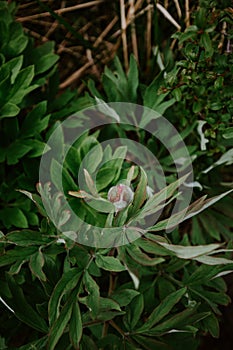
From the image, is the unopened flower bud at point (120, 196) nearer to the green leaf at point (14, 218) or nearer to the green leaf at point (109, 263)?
the green leaf at point (109, 263)

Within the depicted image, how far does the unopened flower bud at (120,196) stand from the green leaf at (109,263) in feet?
0.21

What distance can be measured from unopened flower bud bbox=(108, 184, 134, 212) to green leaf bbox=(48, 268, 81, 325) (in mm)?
100

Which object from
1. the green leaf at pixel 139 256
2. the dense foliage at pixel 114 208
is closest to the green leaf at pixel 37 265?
the dense foliage at pixel 114 208

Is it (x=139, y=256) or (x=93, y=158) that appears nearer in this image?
(x=139, y=256)

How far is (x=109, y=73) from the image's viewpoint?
89cm

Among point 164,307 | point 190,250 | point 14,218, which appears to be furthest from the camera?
point 14,218

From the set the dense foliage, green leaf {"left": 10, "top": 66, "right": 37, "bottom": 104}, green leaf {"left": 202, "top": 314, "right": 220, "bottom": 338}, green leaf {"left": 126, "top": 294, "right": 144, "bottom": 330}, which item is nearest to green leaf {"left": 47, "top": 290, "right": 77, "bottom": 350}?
the dense foliage

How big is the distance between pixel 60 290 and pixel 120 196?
0.45 feet

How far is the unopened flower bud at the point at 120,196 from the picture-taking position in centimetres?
71

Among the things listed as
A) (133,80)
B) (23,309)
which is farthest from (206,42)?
(23,309)

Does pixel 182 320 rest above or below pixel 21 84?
below

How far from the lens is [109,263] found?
688mm

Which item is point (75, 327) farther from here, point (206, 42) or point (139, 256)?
point (206, 42)

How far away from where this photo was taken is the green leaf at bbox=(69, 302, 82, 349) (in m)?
0.66
